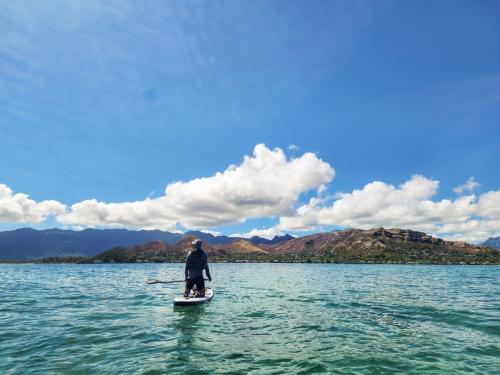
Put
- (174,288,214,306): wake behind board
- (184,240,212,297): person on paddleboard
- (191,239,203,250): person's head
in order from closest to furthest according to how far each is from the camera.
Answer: (174,288,214,306): wake behind board < (191,239,203,250): person's head < (184,240,212,297): person on paddleboard

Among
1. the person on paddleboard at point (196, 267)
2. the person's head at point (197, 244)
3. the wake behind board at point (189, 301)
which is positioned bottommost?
the wake behind board at point (189, 301)

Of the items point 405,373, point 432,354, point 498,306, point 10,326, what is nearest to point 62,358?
point 10,326

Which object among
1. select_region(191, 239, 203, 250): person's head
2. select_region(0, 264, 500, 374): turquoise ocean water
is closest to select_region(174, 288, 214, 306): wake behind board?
select_region(0, 264, 500, 374): turquoise ocean water

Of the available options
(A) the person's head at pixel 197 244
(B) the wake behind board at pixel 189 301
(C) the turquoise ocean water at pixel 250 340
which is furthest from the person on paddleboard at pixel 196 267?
(C) the turquoise ocean water at pixel 250 340

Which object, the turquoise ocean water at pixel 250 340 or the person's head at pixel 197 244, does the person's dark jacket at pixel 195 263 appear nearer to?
the person's head at pixel 197 244

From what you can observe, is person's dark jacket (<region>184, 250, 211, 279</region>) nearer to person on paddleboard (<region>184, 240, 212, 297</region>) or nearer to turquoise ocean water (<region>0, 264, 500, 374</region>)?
person on paddleboard (<region>184, 240, 212, 297</region>)

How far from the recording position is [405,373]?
1216 cm

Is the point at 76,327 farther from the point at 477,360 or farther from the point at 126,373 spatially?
the point at 477,360

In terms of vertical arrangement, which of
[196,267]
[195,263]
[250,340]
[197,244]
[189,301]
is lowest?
[250,340]

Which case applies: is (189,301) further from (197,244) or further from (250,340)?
(250,340)

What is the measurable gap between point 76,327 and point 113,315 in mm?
4226

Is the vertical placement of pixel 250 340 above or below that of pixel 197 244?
below

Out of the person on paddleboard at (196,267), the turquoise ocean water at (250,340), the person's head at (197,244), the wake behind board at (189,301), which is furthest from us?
the person on paddleboard at (196,267)

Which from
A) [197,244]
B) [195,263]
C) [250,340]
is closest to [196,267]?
[195,263]
